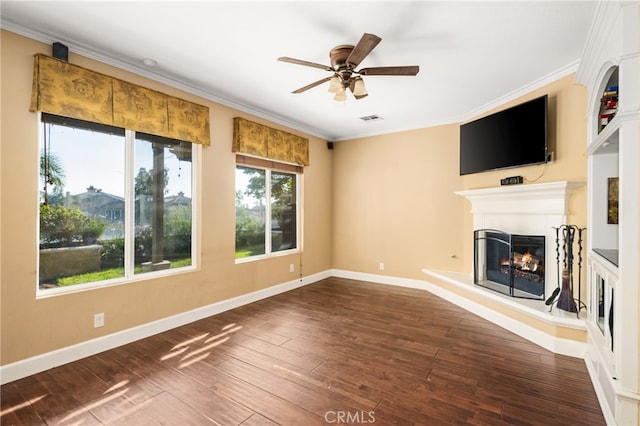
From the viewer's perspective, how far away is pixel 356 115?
4.49 m

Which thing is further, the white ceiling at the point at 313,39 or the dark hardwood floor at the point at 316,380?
the white ceiling at the point at 313,39

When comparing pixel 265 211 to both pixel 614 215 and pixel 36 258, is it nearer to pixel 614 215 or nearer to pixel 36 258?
pixel 36 258

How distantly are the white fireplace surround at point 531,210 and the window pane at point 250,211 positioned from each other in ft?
10.2

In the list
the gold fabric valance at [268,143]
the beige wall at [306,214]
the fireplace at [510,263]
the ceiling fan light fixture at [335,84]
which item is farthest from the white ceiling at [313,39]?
the fireplace at [510,263]

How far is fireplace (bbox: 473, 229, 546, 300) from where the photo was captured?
3.31m

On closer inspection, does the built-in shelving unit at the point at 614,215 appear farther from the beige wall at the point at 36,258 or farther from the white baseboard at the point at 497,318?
the beige wall at the point at 36,258

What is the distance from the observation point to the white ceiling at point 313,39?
2.11 m

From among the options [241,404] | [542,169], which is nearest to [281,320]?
[241,404]

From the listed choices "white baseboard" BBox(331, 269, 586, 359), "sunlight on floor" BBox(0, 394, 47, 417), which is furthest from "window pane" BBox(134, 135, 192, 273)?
"white baseboard" BBox(331, 269, 586, 359)

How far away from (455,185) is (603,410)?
319cm

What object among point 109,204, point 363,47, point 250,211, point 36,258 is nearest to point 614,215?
point 363,47

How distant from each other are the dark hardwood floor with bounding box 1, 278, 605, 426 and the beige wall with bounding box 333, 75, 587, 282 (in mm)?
1579

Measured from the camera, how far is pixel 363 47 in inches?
81.0

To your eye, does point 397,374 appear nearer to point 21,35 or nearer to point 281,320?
point 281,320
